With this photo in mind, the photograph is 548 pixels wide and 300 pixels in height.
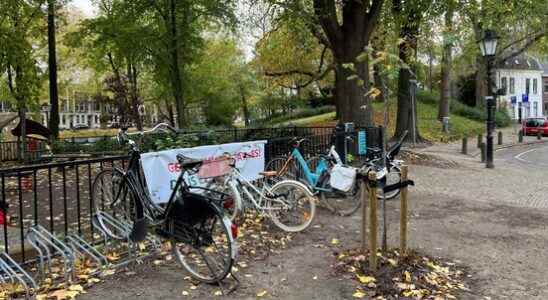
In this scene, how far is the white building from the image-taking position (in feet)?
204

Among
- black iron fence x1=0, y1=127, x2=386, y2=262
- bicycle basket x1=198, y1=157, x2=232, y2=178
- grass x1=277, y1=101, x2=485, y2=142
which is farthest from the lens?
grass x1=277, y1=101, x2=485, y2=142

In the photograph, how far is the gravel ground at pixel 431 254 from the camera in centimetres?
464

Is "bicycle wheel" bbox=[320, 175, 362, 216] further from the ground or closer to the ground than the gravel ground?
further from the ground

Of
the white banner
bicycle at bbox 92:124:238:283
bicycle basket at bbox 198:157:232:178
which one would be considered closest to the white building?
the white banner

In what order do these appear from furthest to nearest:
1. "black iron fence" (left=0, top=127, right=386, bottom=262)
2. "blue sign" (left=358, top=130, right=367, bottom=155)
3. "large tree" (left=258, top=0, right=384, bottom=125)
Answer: "large tree" (left=258, top=0, right=384, bottom=125), "blue sign" (left=358, top=130, right=367, bottom=155), "black iron fence" (left=0, top=127, right=386, bottom=262)

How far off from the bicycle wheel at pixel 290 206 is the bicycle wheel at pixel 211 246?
1.87 metres

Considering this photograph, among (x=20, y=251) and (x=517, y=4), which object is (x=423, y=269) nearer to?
(x=20, y=251)

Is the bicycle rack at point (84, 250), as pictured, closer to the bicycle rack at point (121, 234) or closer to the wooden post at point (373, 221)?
the bicycle rack at point (121, 234)

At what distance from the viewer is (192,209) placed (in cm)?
480

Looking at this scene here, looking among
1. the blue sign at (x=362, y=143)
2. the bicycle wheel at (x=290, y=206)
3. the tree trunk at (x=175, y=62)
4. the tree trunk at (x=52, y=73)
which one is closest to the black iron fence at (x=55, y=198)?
the blue sign at (x=362, y=143)

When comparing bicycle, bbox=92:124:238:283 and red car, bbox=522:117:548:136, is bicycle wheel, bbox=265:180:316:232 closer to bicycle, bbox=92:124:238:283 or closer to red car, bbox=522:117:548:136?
bicycle, bbox=92:124:238:283

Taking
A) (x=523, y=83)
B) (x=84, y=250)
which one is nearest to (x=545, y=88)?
(x=523, y=83)

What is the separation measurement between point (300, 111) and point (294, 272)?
41.1m

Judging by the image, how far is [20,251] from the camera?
5395mm
